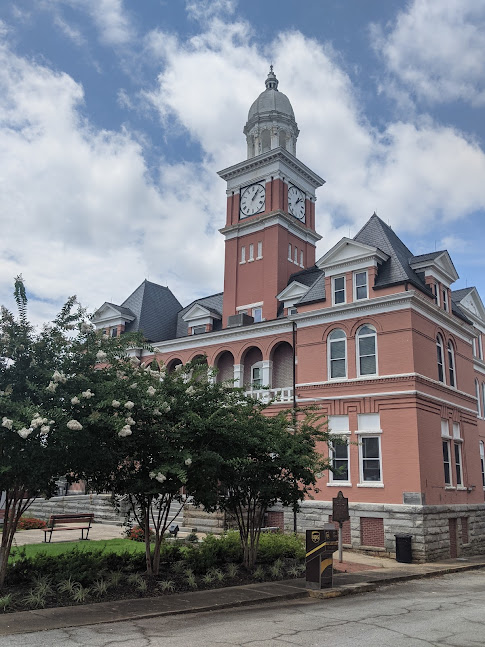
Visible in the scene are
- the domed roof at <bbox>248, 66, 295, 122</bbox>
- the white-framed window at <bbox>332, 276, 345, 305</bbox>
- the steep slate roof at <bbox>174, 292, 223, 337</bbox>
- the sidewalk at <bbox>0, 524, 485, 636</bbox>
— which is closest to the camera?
the sidewalk at <bbox>0, 524, 485, 636</bbox>

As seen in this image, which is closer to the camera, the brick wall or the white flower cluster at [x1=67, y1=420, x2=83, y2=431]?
the white flower cluster at [x1=67, y1=420, x2=83, y2=431]

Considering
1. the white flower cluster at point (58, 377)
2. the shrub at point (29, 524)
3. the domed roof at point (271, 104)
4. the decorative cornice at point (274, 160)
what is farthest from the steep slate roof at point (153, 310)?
the white flower cluster at point (58, 377)

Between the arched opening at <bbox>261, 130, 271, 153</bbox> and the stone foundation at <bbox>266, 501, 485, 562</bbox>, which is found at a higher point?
the arched opening at <bbox>261, 130, 271, 153</bbox>

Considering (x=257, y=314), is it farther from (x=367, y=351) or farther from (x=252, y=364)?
(x=367, y=351)

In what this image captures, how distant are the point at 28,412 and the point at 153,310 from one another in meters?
29.7

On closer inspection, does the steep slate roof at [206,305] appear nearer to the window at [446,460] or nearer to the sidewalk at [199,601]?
the window at [446,460]

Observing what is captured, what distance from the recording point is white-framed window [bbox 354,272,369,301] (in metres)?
25.2

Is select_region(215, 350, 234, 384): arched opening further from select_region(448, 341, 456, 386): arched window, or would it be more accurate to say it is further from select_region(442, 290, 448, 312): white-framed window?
select_region(442, 290, 448, 312): white-framed window

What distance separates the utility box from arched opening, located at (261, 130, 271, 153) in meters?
29.1

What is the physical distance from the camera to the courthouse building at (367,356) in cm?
2258

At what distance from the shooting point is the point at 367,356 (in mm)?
24344

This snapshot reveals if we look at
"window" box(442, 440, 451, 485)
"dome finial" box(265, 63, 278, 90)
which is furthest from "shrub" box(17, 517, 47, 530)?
"dome finial" box(265, 63, 278, 90)

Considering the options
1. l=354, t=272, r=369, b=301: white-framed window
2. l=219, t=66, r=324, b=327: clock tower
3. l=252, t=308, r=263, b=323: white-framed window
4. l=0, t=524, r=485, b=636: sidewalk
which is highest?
l=219, t=66, r=324, b=327: clock tower

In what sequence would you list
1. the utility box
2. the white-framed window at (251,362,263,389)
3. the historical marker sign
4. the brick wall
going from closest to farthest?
the utility box < the historical marker sign < the brick wall < the white-framed window at (251,362,263,389)
